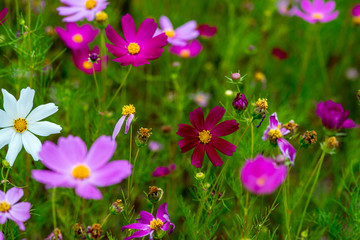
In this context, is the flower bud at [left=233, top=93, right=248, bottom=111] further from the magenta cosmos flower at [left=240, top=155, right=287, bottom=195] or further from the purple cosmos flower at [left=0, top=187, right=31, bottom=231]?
the purple cosmos flower at [left=0, top=187, right=31, bottom=231]

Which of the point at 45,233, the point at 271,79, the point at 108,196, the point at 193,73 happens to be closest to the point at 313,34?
the point at 271,79

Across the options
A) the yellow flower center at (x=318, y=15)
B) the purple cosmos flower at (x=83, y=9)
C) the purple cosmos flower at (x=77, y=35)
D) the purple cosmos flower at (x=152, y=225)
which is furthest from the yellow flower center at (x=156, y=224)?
the yellow flower center at (x=318, y=15)

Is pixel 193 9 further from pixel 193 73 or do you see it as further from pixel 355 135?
pixel 355 135

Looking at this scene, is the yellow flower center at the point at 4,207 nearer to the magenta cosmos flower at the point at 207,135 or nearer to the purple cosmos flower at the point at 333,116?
the magenta cosmos flower at the point at 207,135

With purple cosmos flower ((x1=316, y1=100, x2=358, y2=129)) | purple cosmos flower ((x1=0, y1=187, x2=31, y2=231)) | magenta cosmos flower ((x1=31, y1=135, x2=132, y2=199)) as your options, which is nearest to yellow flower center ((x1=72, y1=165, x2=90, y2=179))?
magenta cosmos flower ((x1=31, y1=135, x2=132, y2=199))

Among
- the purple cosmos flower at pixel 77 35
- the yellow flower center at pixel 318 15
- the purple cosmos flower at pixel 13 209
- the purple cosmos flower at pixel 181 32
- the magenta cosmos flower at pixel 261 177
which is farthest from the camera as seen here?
the yellow flower center at pixel 318 15
